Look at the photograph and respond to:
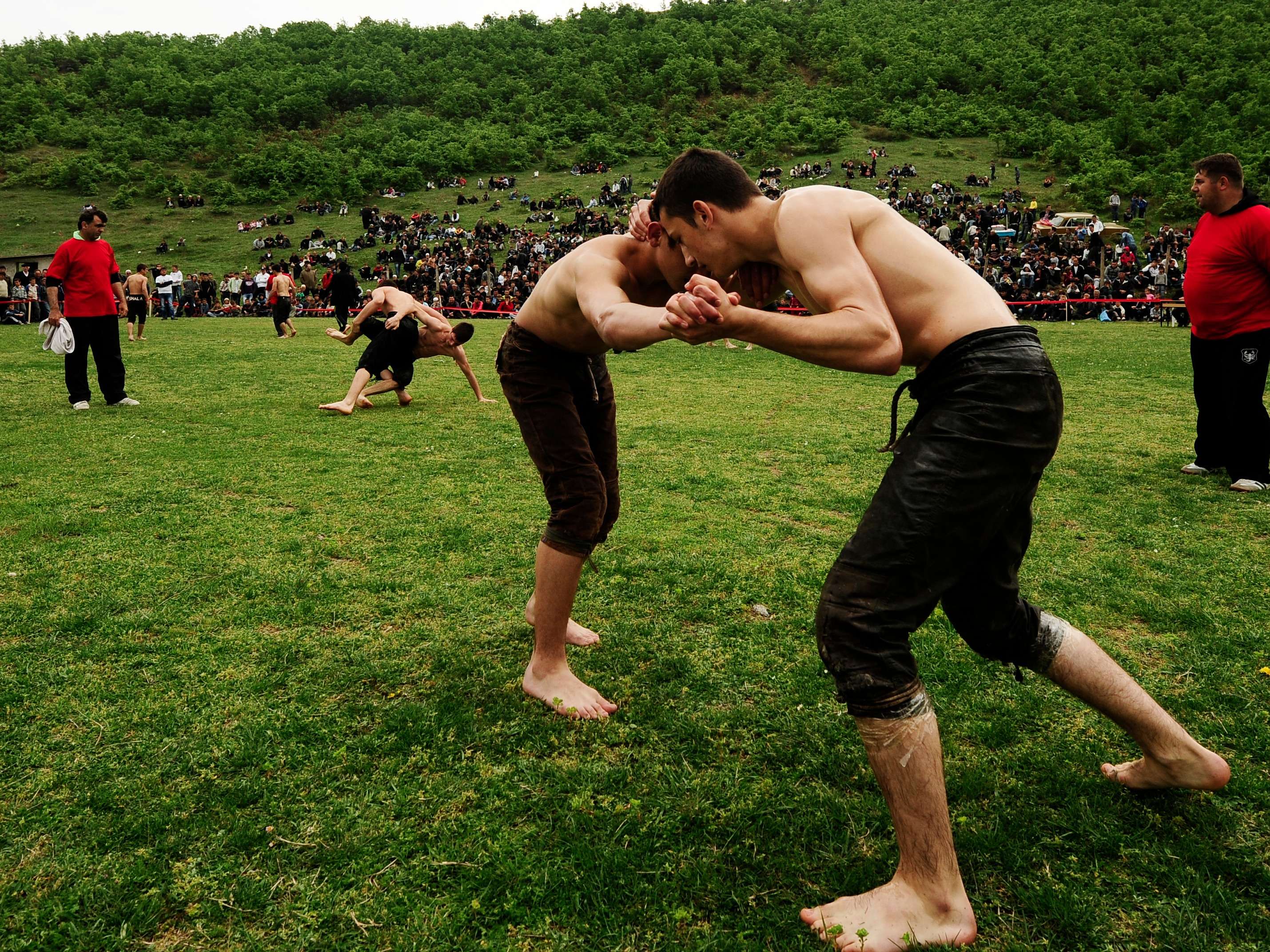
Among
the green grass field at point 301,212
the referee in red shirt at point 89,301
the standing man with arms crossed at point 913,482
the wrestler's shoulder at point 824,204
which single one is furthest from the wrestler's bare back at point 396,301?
the green grass field at point 301,212

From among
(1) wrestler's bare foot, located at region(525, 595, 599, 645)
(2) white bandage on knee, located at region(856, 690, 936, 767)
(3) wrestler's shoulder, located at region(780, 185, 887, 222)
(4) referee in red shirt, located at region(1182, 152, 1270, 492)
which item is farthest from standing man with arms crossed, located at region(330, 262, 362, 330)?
(2) white bandage on knee, located at region(856, 690, 936, 767)

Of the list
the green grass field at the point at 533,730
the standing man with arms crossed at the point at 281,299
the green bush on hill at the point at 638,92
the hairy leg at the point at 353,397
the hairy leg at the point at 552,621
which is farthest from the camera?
the green bush on hill at the point at 638,92

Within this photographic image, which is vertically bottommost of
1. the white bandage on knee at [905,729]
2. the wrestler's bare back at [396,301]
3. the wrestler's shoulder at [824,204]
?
the white bandage on knee at [905,729]

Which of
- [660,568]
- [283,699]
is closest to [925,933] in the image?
[283,699]

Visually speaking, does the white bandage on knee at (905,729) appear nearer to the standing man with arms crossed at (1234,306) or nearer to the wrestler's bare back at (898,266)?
the wrestler's bare back at (898,266)

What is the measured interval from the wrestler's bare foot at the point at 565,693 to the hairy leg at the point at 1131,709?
1.63 m

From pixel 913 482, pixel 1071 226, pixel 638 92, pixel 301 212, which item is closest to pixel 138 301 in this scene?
pixel 913 482

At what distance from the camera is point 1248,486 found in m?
6.31

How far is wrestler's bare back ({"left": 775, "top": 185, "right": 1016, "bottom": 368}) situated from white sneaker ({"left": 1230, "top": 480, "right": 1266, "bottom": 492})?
5.44 m

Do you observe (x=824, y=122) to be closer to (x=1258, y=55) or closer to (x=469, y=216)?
(x=469, y=216)

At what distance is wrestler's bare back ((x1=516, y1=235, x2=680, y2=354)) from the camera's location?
2.97 metres

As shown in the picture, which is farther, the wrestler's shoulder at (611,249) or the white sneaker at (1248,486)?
the white sneaker at (1248,486)

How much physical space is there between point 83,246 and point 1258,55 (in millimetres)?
98805

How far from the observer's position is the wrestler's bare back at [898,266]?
2.26m
